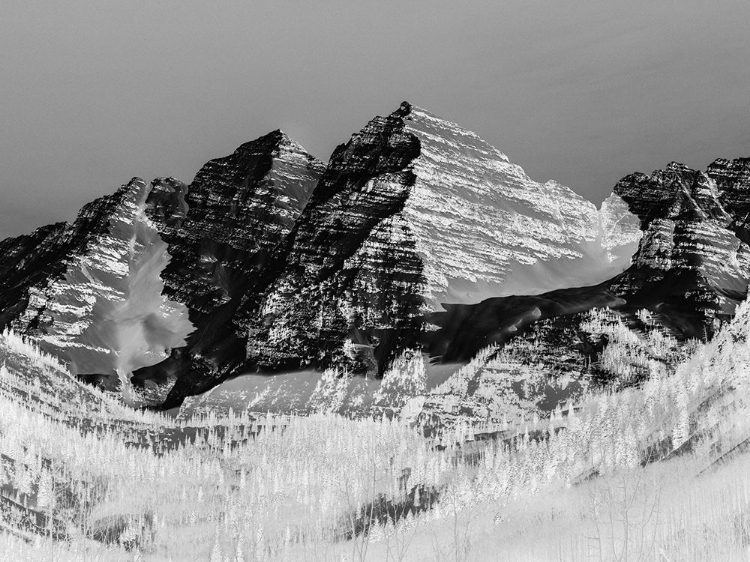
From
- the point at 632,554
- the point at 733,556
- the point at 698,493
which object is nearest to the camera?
the point at 733,556

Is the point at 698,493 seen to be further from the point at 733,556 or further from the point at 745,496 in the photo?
the point at 733,556

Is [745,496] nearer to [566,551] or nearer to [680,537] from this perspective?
[680,537]

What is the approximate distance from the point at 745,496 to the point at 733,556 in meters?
24.7

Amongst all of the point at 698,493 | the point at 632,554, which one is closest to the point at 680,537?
the point at 632,554

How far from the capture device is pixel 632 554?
174 meters

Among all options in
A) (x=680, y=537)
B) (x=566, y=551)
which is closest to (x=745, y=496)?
(x=680, y=537)

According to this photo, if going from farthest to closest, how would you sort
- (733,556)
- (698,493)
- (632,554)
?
(698,493) < (632,554) < (733,556)

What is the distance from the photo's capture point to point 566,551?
200 metres

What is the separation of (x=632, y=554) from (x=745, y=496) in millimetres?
22269

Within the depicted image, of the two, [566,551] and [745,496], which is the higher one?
[745,496]

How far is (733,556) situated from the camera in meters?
159

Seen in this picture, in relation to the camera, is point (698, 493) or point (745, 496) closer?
point (745, 496)

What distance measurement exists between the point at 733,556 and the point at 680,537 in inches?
666

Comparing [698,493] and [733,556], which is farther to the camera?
[698,493]
